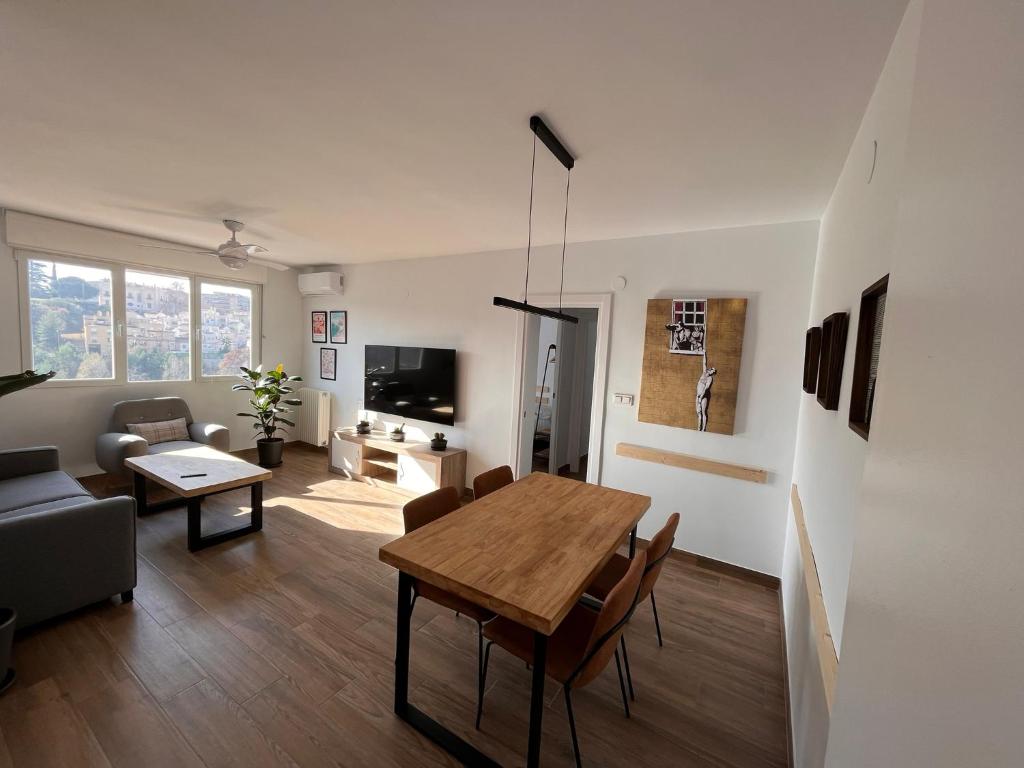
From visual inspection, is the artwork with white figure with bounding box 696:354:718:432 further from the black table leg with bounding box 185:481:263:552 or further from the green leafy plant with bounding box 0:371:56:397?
the green leafy plant with bounding box 0:371:56:397

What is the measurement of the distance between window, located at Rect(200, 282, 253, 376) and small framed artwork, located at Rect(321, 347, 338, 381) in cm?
88

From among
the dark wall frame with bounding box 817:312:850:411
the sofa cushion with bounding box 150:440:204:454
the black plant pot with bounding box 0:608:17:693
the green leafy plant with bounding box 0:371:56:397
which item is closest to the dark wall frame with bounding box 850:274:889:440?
the dark wall frame with bounding box 817:312:850:411

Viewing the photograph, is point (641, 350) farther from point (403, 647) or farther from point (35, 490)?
point (35, 490)

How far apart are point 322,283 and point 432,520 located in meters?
4.28

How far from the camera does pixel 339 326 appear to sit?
550 centimetres

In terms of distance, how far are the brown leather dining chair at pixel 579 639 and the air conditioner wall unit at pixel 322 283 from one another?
4.76 metres

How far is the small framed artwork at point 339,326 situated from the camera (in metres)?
5.45

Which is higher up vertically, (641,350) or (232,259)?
(232,259)

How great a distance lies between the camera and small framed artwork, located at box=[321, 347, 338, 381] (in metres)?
5.61

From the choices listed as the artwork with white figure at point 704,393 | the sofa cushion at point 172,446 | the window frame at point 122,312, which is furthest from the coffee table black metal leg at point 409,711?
the window frame at point 122,312

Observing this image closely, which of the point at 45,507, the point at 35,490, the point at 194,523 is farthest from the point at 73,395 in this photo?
the point at 194,523

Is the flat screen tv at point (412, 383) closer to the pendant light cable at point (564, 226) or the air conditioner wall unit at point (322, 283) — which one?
the air conditioner wall unit at point (322, 283)

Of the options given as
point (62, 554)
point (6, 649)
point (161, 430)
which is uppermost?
point (161, 430)

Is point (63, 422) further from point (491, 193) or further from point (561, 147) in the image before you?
point (561, 147)
